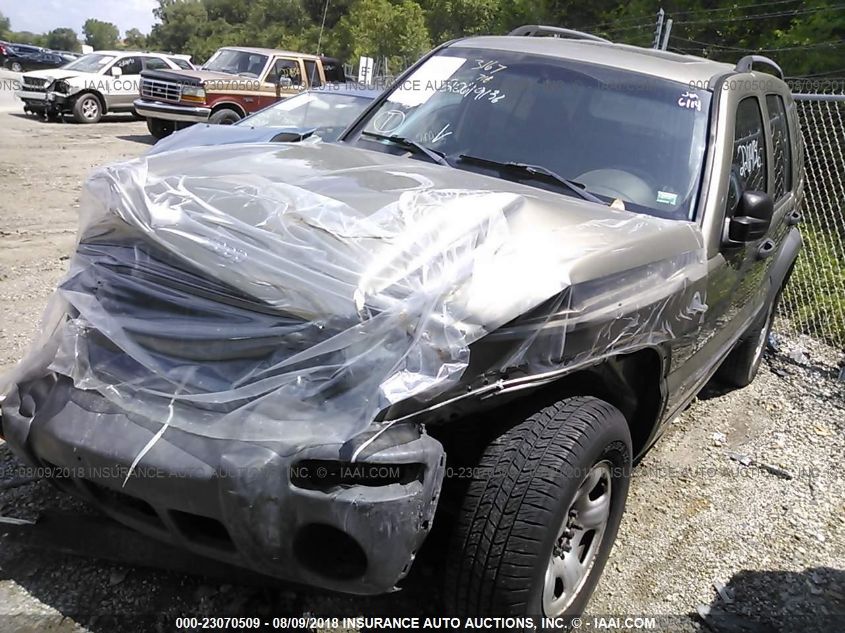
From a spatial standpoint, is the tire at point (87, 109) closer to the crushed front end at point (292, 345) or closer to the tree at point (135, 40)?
the crushed front end at point (292, 345)

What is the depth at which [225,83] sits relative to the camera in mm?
14367

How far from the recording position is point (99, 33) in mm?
104062

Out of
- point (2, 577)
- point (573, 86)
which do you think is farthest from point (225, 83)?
point (2, 577)

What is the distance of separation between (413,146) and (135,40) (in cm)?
8740

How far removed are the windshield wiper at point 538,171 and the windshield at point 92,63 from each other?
1711 cm

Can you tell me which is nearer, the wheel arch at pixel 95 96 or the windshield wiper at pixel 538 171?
the windshield wiper at pixel 538 171

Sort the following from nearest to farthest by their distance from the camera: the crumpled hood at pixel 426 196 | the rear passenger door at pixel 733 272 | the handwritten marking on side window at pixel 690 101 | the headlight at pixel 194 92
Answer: the crumpled hood at pixel 426 196 → the rear passenger door at pixel 733 272 → the handwritten marking on side window at pixel 690 101 → the headlight at pixel 194 92

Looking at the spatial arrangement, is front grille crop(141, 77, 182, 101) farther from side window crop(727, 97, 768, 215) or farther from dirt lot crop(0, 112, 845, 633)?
side window crop(727, 97, 768, 215)

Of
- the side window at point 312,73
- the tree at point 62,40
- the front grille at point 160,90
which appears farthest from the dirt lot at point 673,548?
the tree at point 62,40

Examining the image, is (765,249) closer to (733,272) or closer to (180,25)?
(733,272)

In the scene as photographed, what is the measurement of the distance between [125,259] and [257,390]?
Answer: 2.37 ft

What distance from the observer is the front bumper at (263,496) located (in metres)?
1.79

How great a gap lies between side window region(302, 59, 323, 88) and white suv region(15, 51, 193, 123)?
10.6 ft

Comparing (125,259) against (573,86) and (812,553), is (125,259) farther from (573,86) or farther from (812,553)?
(812,553)
